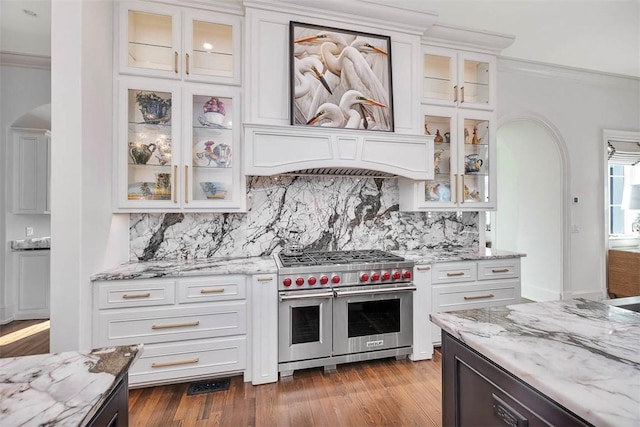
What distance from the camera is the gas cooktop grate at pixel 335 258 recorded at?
2.43 m

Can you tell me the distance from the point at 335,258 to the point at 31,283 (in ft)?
12.4

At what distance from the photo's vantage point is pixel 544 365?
0.83m

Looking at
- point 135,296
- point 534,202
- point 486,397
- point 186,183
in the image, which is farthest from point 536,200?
point 135,296

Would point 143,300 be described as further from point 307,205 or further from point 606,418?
point 606,418

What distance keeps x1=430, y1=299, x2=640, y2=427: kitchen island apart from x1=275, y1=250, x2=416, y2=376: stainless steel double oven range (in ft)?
3.88

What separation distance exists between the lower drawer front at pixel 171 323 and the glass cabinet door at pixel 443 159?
6.90 ft

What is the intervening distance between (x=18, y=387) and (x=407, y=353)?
97.8 inches

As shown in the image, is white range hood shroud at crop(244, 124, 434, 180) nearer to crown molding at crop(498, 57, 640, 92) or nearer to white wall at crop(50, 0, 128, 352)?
white wall at crop(50, 0, 128, 352)

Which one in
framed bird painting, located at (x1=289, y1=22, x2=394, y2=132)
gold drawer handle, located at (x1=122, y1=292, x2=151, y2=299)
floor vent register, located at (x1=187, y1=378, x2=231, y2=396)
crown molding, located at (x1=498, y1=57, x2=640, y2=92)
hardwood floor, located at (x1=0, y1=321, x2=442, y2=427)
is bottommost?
hardwood floor, located at (x1=0, y1=321, x2=442, y2=427)

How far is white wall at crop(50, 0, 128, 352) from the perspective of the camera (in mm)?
1782

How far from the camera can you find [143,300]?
6.86ft

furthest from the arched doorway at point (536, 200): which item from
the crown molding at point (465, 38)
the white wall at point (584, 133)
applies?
the crown molding at point (465, 38)

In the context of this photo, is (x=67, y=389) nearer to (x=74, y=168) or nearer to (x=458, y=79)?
(x=74, y=168)

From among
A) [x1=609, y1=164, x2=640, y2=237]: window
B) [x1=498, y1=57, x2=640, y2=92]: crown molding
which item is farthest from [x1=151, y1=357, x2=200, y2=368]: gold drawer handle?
[x1=609, y1=164, x2=640, y2=237]: window
